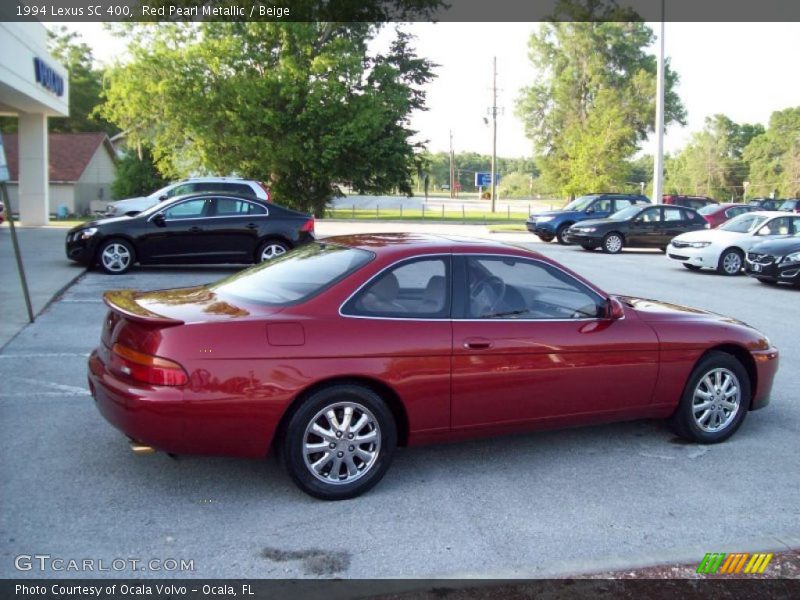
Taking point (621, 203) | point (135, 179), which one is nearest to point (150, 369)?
point (621, 203)

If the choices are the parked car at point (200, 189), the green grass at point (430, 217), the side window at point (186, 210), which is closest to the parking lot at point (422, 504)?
the side window at point (186, 210)

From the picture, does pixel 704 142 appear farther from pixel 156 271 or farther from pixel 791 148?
pixel 156 271

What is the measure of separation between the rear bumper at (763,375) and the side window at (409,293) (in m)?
2.51

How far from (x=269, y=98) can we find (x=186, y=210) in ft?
73.9

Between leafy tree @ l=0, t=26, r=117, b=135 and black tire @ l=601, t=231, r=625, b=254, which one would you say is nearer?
black tire @ l=601, t=231, r=625, b=254

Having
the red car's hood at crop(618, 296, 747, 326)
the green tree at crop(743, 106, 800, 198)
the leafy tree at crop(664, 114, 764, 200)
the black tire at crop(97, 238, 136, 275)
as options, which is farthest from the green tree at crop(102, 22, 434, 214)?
the leafy tree at crop(664, 114, 764, 200)

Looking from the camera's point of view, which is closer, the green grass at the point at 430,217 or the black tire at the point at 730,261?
the black tire at the point at 730,261

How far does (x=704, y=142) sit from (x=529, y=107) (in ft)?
118

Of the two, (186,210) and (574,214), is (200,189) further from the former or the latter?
(574,214)

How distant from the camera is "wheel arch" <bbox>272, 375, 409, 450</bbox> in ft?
14.4

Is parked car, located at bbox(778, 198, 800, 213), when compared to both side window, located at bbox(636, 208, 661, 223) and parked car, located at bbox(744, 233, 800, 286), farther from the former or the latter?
parked car, located at bbox(744, 233, 800, 286)

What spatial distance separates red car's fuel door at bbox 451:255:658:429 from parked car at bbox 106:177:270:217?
37.8 ft

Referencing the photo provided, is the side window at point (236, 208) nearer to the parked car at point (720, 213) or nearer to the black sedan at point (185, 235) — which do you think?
the black sedan at point (185, 235)

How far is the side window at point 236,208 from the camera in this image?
14.7 metres
